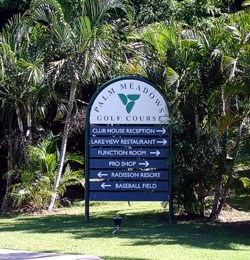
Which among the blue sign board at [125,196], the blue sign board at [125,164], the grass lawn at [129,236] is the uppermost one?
the blue sign board at [125,164]

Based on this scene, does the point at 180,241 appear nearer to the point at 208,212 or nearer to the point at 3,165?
the point at 208,212

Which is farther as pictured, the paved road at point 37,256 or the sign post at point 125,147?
the sign post at point 125,147

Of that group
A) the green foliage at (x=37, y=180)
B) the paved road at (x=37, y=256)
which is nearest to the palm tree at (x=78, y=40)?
the green foliage at (x=37, y=180)

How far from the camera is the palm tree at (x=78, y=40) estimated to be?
18.2 metres

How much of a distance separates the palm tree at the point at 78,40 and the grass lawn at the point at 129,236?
2.67m

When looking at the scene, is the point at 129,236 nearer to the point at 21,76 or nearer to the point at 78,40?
the point at 21,76

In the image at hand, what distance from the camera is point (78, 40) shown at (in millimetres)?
18438

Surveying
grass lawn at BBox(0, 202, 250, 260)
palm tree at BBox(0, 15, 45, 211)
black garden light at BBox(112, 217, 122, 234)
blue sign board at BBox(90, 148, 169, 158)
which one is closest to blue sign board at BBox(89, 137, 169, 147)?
blue sign board at BBox(90, 148, 169, 158)

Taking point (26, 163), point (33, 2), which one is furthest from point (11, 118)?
point (33, 2)

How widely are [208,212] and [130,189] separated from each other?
2.24m

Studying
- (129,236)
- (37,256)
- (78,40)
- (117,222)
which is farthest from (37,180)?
(37,256)

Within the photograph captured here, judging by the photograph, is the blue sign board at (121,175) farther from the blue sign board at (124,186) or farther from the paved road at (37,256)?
the paved road at (37,256)

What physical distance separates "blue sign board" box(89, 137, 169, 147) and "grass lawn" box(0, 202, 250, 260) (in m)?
1.94

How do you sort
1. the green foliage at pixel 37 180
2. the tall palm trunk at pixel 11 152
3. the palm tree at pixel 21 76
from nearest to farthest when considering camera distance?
the palm tree at pixel 21 76
the green foliage at pixel 37 180
the tall palm trunk at pixel 11 152
